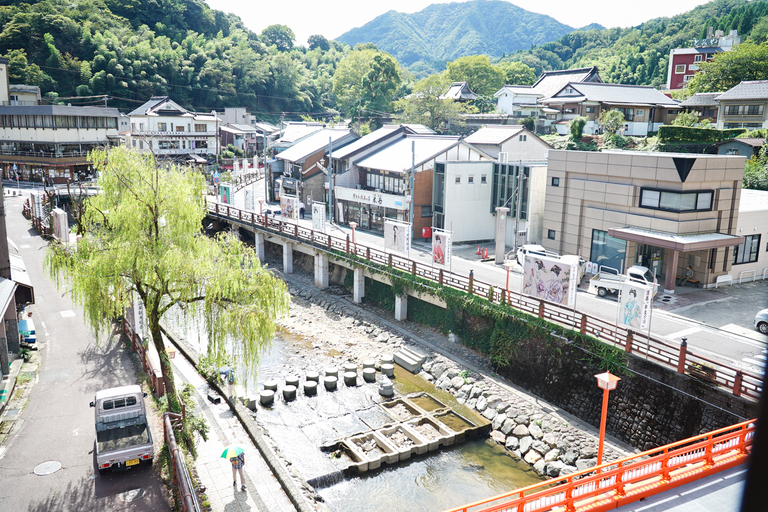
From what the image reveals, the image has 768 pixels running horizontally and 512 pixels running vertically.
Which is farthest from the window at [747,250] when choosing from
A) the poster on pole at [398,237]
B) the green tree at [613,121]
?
the green tree at [613,121]

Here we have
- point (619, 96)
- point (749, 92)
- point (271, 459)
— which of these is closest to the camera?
point (271, 459)

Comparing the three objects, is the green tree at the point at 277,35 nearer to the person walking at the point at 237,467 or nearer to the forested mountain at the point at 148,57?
the forested mountain at the point at 148,57

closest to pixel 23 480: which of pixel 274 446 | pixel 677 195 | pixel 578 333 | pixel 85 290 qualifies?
pixel 85 290

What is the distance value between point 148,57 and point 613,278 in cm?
9313

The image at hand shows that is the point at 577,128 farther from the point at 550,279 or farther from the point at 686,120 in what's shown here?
the point at 550,279

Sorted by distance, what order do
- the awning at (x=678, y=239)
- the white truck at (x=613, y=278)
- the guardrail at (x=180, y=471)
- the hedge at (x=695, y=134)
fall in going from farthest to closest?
the hedge at (x=695, y=134), the white truck at (x=613, y=278), the awning at (x=678, y=239), the guardrail at (x=180, y=471)

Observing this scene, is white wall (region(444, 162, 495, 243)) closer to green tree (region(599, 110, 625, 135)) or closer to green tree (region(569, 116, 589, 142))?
green tree (region(569, 116, 589, 142))

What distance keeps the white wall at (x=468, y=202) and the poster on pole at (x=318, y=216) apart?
897 cm

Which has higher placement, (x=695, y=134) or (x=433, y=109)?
(x=433, y=109)

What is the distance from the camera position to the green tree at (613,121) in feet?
170

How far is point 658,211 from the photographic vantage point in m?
28.8

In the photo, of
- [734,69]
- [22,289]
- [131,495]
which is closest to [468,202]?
[22,289]

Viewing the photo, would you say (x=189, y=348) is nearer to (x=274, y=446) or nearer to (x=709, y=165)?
(x=274, y=446)

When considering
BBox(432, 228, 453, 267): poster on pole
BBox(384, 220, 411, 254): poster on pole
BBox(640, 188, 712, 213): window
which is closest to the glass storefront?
BBox(640, 188, 712, 213): window
